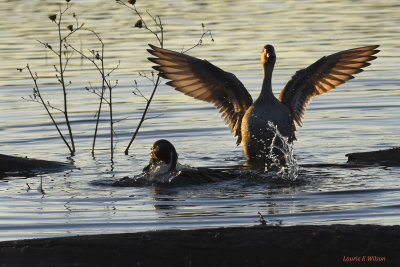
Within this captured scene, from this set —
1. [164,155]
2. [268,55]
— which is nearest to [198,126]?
[268,55]

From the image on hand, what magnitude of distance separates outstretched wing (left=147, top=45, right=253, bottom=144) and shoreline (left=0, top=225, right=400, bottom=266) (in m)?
7.28

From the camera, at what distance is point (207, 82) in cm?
1327

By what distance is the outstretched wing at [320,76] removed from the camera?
13.0 meters

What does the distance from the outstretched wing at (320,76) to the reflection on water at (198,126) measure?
0.59m

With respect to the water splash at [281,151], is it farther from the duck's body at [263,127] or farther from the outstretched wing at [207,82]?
the outstretched wing at [207,82]

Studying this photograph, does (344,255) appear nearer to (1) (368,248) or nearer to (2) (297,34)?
(1) (368,248)

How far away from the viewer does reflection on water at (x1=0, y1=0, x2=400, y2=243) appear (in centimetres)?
870

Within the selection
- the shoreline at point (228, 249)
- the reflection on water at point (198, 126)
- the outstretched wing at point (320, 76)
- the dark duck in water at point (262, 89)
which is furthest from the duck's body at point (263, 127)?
the shoreline at point (228, 249)

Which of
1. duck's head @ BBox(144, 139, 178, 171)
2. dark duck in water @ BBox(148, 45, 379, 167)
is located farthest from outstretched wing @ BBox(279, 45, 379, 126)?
duck's head @ BBox(144, 139, 178, 171)

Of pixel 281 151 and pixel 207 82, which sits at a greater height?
pixel 207 82

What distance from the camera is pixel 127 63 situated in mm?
19500

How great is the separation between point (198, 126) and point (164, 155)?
3660 millimetres

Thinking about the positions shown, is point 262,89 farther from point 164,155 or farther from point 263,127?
point 164,155

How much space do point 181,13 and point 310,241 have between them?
22491mm
